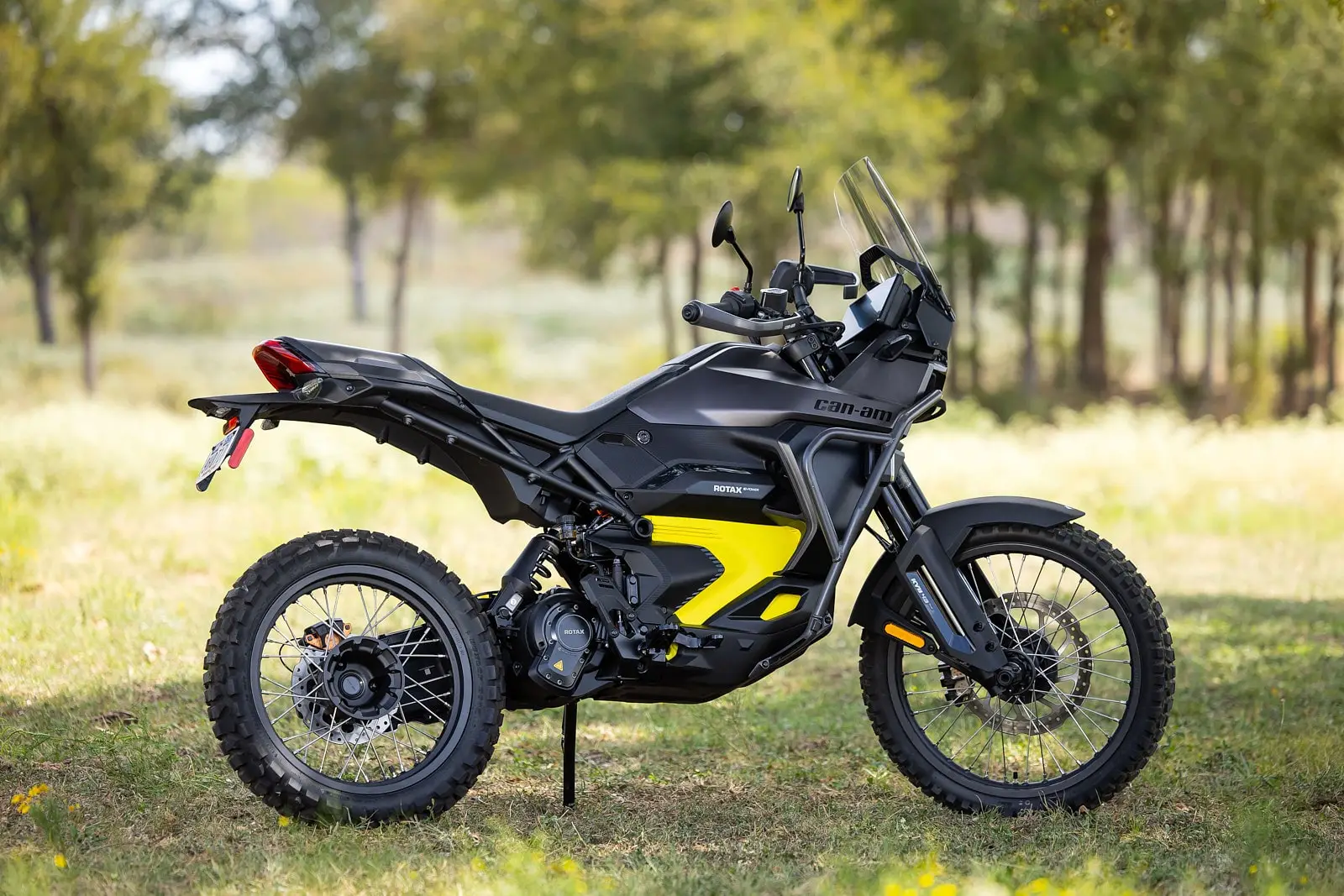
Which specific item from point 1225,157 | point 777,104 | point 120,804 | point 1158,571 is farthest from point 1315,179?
point 120,804

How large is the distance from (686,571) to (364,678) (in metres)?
0.97

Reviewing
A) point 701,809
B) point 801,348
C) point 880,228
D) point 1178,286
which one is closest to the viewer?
point 801,348

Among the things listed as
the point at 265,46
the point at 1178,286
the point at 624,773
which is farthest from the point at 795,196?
the point at 265,46

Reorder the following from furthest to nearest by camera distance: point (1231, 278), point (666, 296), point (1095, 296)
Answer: point (1095, 296) < point (1231, 278) < point (666, 296)

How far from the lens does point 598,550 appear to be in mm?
4109

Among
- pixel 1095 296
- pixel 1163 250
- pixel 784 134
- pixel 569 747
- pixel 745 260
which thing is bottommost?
pixel 569 747

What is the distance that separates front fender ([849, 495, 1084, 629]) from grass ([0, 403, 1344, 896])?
2.05 ft

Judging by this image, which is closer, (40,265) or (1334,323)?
(40,265)

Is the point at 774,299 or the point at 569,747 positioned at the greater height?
the point at 774,299

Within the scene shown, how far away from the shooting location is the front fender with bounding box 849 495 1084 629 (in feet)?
14.0

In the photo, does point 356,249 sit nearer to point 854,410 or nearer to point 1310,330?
point 1310,330

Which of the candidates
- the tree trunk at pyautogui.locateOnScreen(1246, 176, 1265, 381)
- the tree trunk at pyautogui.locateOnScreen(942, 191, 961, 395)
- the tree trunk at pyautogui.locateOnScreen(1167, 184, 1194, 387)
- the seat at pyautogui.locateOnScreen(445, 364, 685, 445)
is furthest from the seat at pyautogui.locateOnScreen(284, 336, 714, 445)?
the tree trunk at pyautogui.locateOnScreen(1167, 184, 1194, 387)

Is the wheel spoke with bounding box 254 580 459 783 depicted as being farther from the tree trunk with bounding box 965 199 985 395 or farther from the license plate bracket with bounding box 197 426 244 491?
the tree trunk with bounding box 965 199 985 395

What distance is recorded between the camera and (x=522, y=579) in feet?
13.6
